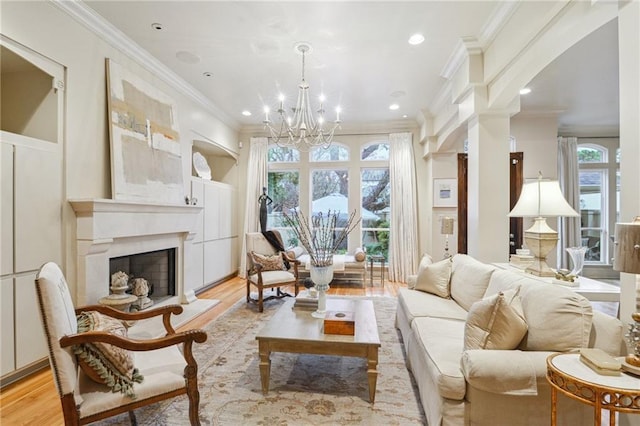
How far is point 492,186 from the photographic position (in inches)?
129

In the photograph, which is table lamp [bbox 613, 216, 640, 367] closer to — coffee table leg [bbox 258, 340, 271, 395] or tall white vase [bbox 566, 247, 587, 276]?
tall white vase [bbox 566, 247, 587, 276]

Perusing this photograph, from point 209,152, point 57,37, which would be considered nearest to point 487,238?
point 57,37

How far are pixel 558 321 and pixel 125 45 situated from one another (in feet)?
14.9

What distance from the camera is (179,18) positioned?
9.43ft

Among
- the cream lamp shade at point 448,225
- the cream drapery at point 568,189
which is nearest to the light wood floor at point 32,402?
the cream lamp shade at point 448,225

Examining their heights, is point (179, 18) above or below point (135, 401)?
above

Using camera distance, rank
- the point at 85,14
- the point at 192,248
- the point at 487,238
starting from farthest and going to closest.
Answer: the point at 192,248, the point at 487,238, the point at 85,14

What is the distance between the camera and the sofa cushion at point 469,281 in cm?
262

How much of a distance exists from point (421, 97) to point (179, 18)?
354cm

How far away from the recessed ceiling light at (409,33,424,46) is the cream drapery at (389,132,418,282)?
2870 mm

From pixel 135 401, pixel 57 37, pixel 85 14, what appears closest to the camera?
pixel 135 401

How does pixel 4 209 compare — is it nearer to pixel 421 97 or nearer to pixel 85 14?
pixel 85 14

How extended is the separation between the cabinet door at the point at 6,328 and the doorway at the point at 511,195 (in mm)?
5665

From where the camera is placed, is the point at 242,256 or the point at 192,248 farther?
the point at 242,256
